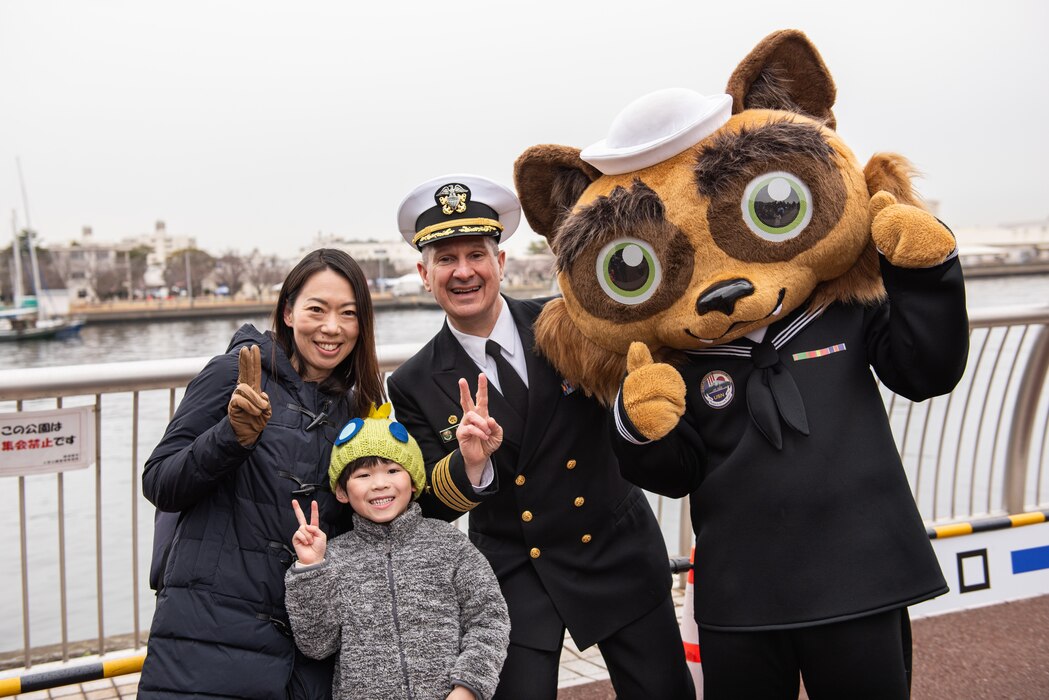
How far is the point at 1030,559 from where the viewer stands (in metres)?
4.34

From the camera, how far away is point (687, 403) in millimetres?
2650

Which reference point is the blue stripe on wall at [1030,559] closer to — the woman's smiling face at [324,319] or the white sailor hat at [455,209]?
the white sailor hat at [455,209]

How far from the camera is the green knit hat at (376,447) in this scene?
8.56 feet

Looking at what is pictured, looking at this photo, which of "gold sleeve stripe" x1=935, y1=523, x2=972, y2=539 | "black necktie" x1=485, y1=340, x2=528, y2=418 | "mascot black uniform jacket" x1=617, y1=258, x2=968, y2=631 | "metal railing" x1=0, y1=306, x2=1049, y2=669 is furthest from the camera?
"gold sleeve stripe" x1=935, y1=523, x2=972, y2=539

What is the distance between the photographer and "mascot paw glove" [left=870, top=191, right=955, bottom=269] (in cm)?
226

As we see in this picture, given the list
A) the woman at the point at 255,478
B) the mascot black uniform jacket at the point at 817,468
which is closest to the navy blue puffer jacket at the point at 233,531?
the woman at the point at 255,478

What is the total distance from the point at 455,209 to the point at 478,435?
820 mm

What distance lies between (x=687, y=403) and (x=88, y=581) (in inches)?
Answer: 287

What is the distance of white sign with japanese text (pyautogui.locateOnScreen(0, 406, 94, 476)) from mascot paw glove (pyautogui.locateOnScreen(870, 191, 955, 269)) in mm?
3010

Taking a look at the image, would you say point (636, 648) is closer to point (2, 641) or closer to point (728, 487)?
point (728, 487)

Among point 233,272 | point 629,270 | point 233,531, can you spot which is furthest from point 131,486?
point 233,272

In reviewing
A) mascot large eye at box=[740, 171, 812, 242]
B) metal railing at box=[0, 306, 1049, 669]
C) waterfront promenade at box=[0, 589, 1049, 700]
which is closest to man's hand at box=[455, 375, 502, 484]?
mascot large eye at box=[740, 171, 812, 242]

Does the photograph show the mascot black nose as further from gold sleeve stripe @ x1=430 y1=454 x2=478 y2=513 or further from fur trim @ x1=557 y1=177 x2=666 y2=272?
gold sleeve stripe @ x1=430 y1=454 x2=478 y2=513

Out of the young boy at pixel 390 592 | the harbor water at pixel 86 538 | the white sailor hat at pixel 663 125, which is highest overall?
the white sailor hat at pixel 663 125
